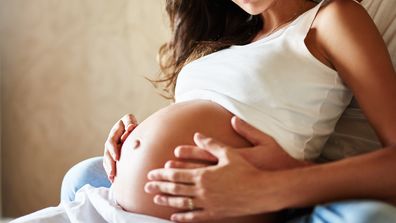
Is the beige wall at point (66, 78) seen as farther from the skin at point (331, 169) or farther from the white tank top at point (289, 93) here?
the skin at point (331, 169)

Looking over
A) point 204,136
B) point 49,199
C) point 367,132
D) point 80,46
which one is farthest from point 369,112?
point 49,199

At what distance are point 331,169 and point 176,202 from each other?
0.24m

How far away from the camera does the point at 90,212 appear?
1046 millimetres

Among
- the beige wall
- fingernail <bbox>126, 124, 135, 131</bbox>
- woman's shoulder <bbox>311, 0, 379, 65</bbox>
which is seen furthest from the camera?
the beige wall

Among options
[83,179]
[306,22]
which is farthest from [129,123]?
[306,22]

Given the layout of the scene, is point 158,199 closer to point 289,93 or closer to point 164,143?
point 164,143

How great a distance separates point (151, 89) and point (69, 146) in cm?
35

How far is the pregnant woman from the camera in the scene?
0.86 m

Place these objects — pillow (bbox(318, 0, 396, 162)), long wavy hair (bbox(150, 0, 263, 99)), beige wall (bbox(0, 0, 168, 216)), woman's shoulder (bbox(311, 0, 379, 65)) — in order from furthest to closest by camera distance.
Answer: beige wall (bbox(0, 0, 168, 216)) < long wavy hair (bbox(150, 0, 263, 99)) < pillow (bbox(318, 0, 396, 162)) < woman's shoulder (bbox(311, 0, 379, 65))

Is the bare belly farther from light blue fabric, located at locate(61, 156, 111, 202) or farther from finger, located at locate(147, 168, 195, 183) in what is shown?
light blue fabric, located at locate(61, 156, 111, 202)

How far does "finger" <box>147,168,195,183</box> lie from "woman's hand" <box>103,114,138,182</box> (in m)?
0.21

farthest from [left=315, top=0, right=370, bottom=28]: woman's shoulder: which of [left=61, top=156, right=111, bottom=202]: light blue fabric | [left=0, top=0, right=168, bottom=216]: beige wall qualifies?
[left=0, top=0, right=168, bottom=216]: beige wall

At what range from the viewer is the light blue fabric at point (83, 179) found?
49.9 inches

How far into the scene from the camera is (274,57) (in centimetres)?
104
